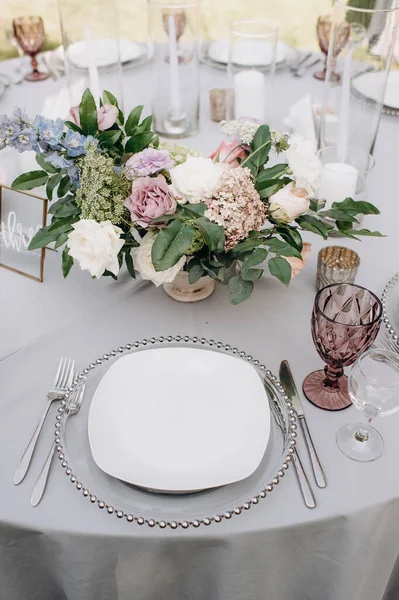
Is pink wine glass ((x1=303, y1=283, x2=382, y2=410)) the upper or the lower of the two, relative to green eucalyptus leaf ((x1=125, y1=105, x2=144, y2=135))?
lower

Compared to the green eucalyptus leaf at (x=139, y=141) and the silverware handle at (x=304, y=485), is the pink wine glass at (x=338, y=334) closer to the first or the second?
the silverware handle at (x=304, y=485)

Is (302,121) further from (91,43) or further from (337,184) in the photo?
(91,43)

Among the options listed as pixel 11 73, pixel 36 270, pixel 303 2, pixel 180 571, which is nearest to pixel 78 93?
pixel 11 73

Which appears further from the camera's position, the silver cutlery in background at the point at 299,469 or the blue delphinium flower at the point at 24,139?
the blue delphinium flower at the point at 24,139

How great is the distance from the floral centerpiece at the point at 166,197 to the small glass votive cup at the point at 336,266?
76mm

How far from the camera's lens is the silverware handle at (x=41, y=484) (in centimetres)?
72

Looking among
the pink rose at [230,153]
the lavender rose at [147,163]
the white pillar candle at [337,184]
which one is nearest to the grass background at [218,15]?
the white pillar candle at [337,184]

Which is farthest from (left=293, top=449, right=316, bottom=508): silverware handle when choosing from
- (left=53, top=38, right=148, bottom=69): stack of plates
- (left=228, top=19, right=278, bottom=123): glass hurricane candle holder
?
(left=53, top=38, right=148, bottom=69): stack of plates

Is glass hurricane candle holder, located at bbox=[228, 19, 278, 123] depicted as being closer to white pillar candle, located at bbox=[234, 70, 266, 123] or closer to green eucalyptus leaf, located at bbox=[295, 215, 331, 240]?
white pillar candle, located at bbox=[234, 70, 266, 123]

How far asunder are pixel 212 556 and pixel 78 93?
1175mm

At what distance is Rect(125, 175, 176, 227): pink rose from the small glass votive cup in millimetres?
327

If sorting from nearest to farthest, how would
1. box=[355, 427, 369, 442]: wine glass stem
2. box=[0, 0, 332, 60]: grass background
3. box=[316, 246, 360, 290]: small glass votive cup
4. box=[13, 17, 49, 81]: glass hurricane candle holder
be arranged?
box=[355, 427, 369, 442]: wine glass stem
box=[316, 246, 360, 290]: small glass votive cup
box=[13, 17, 49, 81]: glass hurricane candle holder
box=[0, 0, 332, 60]: grass background

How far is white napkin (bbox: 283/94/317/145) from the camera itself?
1470 millimetres

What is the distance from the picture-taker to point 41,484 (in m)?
0.73
